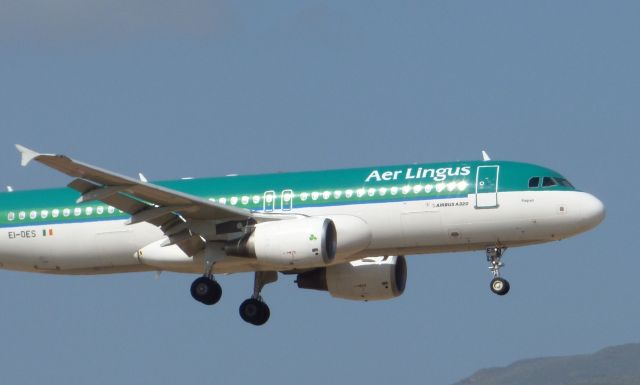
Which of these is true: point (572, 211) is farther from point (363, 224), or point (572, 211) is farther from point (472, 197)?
point (363, 224)

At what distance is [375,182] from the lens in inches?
2052

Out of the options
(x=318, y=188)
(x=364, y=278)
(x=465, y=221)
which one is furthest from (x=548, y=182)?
(x=364, y=278)

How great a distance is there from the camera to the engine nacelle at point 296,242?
5047 cm

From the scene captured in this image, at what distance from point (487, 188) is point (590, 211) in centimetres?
329

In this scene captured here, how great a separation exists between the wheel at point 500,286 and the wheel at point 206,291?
8831mm

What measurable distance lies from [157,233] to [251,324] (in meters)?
4.53

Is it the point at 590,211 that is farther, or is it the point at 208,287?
the point at 208,287

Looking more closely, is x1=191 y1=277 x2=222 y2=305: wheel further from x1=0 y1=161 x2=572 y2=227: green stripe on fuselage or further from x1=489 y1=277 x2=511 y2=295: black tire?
x1=489 y1=277 x2=511 y2=295: black tire

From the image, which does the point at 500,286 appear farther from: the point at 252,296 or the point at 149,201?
the point at 149,201

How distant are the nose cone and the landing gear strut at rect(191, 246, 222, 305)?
11886 millimetres

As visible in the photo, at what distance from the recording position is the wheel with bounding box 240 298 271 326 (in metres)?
55.4

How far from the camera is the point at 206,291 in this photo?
52.8 m

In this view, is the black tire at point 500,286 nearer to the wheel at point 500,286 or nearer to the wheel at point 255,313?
the wheel at point 500,286

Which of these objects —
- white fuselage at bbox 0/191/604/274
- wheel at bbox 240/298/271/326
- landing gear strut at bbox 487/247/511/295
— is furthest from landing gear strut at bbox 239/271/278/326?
landing gear strut at bbox 487/247/511/295
